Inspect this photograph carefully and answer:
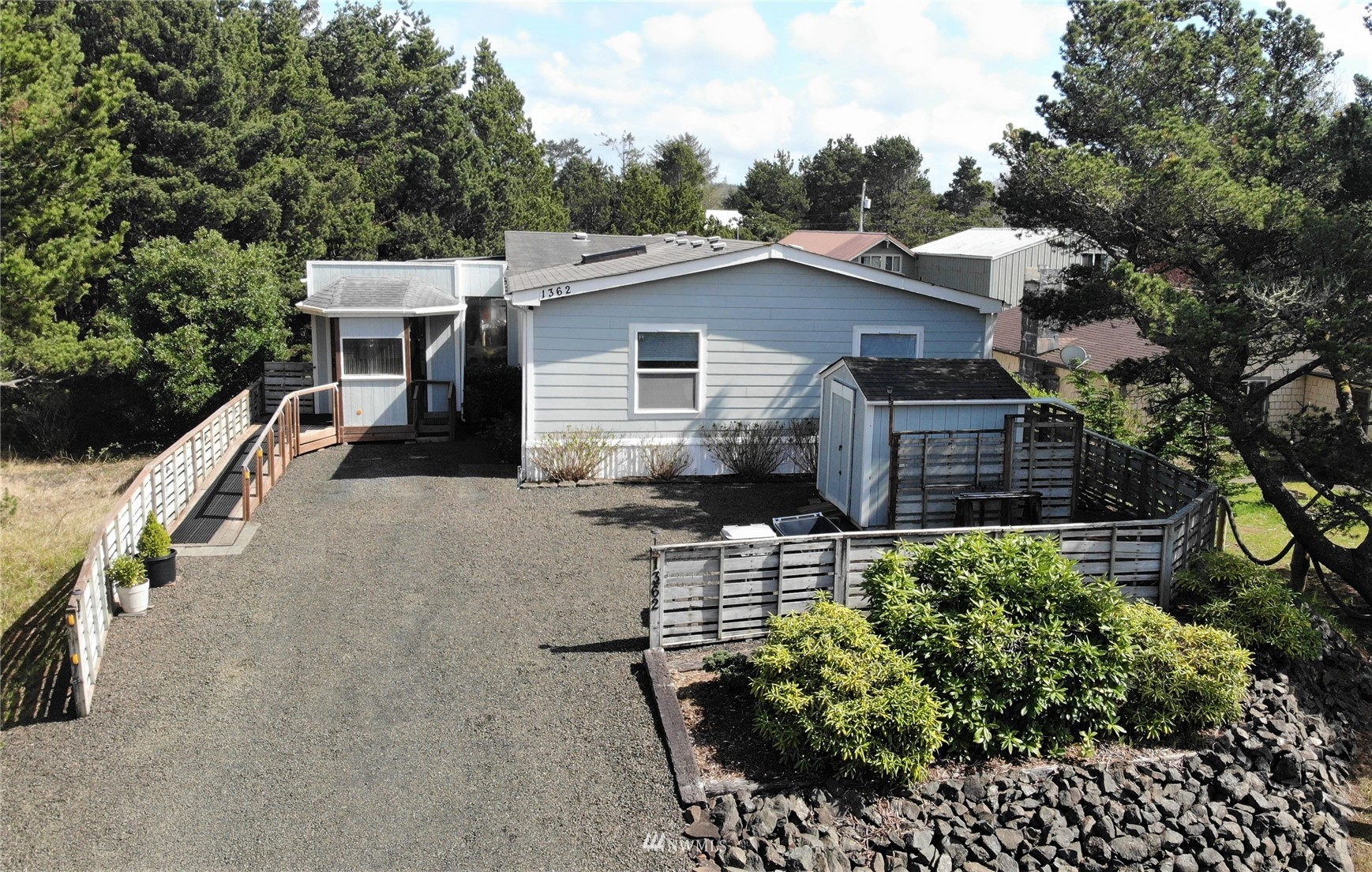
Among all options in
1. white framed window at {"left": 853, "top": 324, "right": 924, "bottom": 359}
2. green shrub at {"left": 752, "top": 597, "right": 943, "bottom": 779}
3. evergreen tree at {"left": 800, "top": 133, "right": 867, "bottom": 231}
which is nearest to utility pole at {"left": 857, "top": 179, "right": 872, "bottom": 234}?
evergreen tree at {"left": 800, "top": 133, "right": 867, "bottom": 231}

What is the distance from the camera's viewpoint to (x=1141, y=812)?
7.64m

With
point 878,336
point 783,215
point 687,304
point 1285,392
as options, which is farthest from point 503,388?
point 783,215

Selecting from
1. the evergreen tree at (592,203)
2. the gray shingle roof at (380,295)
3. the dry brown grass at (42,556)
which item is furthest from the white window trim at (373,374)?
the evergreen tree at (592,203)

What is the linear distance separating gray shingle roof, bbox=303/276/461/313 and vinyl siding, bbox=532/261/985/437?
421cm

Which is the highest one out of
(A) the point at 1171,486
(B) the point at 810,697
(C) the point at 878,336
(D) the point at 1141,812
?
(C) the point at 878,336

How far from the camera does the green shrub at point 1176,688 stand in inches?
330

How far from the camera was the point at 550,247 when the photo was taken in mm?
23250

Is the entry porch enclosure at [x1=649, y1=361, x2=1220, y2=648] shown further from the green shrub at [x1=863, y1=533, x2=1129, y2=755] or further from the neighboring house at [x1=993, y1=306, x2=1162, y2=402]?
the neighboring house at [x1=993, y1=306, x2=1162, y2=402]

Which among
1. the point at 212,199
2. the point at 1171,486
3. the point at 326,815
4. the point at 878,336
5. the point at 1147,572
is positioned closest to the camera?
the point at 326,815

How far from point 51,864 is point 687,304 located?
36.4 ft

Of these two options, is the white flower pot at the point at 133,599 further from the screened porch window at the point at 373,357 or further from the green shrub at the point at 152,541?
→ the screened porch window at the point at 373,357

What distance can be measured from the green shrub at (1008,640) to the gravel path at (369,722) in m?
2.25

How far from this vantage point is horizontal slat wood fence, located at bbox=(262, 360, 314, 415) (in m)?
20.4

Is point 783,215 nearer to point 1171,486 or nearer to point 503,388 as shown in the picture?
point 503,388
